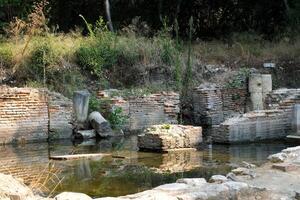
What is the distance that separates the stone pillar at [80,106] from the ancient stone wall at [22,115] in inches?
33.6

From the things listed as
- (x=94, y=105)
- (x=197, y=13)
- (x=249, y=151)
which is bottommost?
(x=249, y=151)

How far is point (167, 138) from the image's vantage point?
1311 centimetres

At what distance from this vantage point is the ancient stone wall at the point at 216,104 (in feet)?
62.2

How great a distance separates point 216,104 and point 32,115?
20.6 feet

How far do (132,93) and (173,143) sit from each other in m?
4.79

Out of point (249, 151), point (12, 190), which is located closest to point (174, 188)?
point (12, 190)

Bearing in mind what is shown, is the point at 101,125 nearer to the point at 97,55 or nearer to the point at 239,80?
the point at 97,55

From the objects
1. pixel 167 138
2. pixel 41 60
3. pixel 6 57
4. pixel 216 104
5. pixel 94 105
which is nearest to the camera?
pixel 167 138

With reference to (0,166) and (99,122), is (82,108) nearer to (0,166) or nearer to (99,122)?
(99,122)

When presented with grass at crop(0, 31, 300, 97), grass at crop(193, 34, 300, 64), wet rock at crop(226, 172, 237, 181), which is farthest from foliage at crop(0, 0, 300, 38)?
wet rock at crop(226, 172, 237, 181)

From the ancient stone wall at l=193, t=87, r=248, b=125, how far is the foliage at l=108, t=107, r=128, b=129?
3104mm

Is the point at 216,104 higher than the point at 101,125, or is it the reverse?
the point at 216,104

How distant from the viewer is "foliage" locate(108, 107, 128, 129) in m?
16.8

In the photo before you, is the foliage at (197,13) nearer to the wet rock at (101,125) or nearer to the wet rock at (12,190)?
the wet rock at (101,125)
